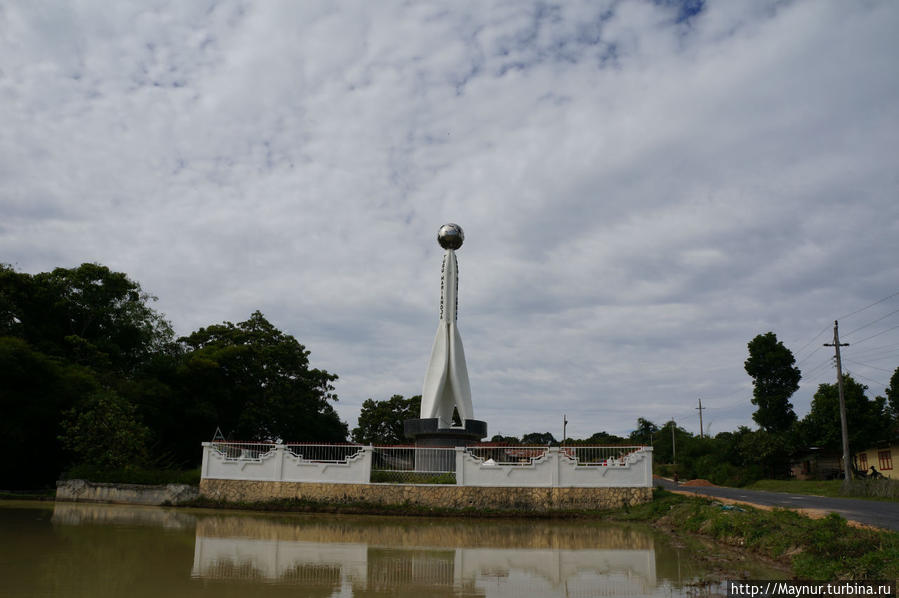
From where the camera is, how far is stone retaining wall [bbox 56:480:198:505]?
18.2 m

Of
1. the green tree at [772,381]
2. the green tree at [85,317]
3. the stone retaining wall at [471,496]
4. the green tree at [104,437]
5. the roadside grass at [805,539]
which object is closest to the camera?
the roadside grass at [805,539]

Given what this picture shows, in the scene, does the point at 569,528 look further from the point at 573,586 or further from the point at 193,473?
the point at 193,473

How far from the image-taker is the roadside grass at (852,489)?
1947 cm

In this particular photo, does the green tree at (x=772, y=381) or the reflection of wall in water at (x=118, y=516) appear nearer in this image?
the reflection of wall in water at (x=118, y=516)

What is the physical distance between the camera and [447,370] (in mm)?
21984

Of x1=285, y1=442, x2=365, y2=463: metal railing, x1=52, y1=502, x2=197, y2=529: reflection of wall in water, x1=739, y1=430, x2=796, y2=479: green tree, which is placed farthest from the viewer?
x1=739, y1=430, x2=796, y2=479: green tree

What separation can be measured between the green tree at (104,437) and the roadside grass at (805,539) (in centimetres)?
1606

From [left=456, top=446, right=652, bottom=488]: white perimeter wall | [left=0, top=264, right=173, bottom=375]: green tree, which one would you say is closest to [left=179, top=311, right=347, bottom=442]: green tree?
[left=0, top=264, right=173, bottom=375]: green tree

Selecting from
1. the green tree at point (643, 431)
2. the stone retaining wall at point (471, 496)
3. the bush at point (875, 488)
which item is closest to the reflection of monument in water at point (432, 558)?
the stone retaining wall at point (471, 496)

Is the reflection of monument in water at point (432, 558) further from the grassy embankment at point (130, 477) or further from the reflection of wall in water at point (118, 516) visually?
the grassy embankment at point (130, 477)

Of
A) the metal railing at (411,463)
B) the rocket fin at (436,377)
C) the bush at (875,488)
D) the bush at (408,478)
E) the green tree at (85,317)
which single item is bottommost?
the bush at (875,488)

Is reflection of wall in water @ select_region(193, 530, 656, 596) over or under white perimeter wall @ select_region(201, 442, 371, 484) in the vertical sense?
under

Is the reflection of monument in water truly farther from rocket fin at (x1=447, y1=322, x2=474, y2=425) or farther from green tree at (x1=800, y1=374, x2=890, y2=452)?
green tree at (x1=800, y1=374, x2=890, y2=452)

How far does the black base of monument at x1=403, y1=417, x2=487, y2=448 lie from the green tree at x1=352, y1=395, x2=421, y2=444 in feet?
55.2
